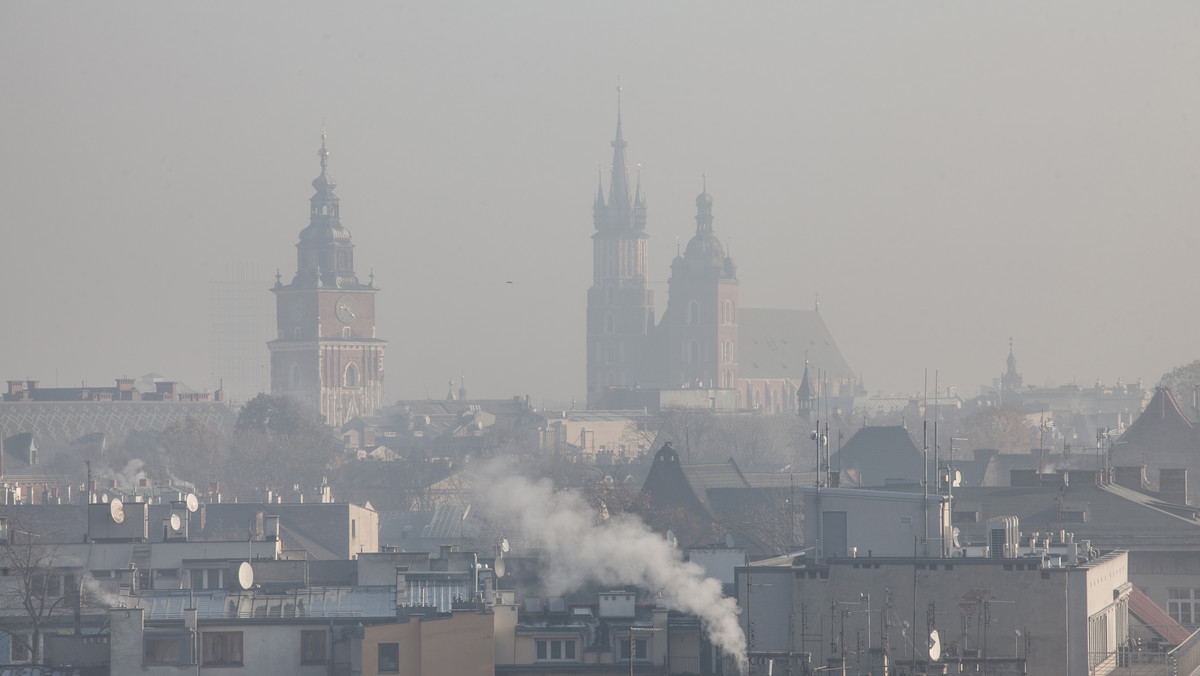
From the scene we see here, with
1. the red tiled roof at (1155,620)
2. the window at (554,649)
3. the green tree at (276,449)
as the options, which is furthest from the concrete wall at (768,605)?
the green tree at (276,449)

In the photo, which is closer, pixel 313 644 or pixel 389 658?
pixel 389 658

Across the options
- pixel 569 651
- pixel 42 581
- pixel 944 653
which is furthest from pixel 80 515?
pixel 944 653

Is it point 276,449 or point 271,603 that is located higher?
point 276,449

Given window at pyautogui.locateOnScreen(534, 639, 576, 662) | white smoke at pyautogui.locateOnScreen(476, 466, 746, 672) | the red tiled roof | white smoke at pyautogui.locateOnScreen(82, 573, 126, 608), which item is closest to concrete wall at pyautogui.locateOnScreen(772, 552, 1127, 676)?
white smoke at pyautogui.locateOnScreen(476, 466, 746, 672)

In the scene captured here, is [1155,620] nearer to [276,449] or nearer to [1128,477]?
[1128,477]

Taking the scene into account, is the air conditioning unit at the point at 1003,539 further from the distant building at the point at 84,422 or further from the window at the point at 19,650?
the distant building at the point at 84,422

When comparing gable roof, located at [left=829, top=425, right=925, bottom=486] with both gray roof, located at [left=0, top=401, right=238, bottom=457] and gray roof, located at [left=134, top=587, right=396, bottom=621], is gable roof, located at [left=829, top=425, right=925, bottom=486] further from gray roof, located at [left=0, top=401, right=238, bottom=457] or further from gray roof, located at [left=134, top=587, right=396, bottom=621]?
gray roof, located at [left=0, top=401, right=238, bottom=457]

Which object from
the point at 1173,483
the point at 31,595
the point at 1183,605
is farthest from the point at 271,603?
the point at 1173,483
